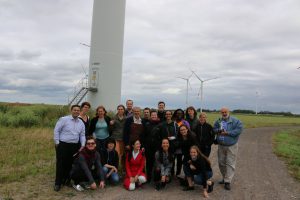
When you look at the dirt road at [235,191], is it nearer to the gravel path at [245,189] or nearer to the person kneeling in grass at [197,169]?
the gravel path at [245,189]

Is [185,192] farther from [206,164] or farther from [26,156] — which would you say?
[26,156]

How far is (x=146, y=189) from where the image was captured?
8883mm

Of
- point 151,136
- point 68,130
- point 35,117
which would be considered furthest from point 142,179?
point 35,117

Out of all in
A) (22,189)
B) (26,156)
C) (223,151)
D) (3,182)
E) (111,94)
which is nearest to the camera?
(22,189)

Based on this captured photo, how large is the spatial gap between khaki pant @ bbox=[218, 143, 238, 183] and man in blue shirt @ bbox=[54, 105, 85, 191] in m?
3.34

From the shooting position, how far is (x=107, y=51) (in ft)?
81.5

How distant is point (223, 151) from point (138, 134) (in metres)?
2.09

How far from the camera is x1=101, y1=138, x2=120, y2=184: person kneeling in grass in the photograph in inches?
363

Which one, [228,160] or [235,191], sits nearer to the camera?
[235,191]

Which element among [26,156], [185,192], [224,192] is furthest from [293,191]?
[26,156]

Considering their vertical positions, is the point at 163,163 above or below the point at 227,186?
above

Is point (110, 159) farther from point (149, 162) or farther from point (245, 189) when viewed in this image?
point (245, 189)

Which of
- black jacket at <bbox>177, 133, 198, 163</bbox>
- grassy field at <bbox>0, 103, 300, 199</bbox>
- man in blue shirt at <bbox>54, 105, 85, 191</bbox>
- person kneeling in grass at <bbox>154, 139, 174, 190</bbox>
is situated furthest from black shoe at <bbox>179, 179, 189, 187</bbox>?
grassy field at <bbox>0, 103, 300, 199</bbox>

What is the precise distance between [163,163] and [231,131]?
5.78ft
